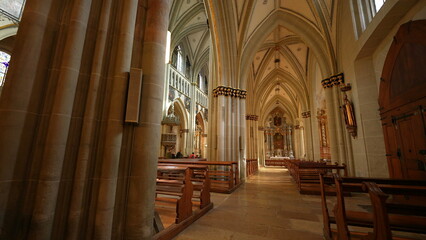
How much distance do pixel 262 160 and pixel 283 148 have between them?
9147 mm

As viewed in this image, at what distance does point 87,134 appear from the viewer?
1.82 metres

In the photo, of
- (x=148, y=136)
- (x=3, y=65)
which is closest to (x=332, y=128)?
(x=148, y=136)

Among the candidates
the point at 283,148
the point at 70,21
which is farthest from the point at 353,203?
the point at 283,148

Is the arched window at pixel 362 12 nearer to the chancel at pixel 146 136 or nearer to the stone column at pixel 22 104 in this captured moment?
the chancel at pixel 146 136

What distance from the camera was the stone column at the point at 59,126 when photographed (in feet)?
4.99

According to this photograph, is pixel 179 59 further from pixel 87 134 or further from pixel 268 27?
pixel 87 134

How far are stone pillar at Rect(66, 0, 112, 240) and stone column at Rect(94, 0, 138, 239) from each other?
0.14 metres

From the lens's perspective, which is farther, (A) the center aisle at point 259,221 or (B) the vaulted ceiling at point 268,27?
(B) the vaulted ceiling at point 268,27

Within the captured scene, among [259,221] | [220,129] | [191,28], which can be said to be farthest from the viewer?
[191,28]

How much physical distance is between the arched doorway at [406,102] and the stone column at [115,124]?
17.0 feet

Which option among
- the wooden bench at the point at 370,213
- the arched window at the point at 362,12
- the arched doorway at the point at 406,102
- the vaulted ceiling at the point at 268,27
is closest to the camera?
the wooden bench at the point at 370,213

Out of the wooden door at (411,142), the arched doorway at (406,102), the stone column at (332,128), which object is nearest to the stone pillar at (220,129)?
the stone column at (332,128)

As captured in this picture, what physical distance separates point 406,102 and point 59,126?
614cm

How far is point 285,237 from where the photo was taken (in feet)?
8.20
